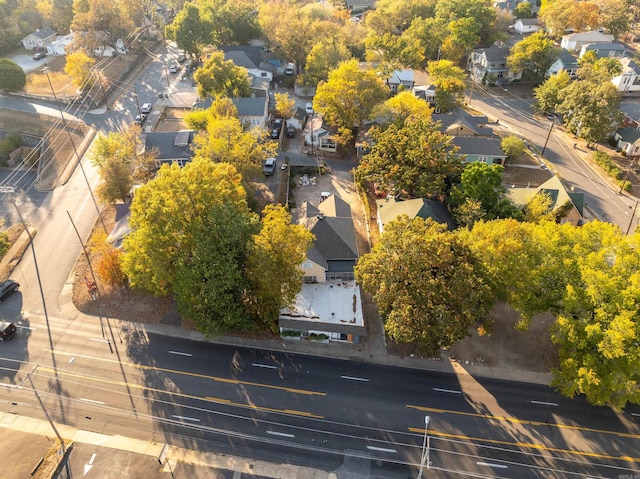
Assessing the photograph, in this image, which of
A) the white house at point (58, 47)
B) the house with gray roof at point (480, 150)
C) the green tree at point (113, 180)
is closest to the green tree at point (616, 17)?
the house with gray roof at point (480, 150)

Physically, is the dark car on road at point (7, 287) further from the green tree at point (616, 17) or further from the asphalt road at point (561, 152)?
the green tree at point (616, 17)

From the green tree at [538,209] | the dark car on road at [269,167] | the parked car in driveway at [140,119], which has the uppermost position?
the green tree at [538,209]

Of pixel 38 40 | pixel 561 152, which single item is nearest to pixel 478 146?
pixel 561 152

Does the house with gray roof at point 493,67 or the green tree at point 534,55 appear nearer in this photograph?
the green tree at point 534,55

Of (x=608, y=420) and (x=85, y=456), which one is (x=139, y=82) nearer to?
(x=85, y=456)

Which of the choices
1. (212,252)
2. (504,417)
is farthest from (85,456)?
(504,417)

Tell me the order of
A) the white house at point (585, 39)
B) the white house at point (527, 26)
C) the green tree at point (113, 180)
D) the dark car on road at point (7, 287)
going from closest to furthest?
the dark car on road at point (7, 287) → the green tree at point (113, 180) → the white house at point (585, 39) → the white house at point (527, 26)

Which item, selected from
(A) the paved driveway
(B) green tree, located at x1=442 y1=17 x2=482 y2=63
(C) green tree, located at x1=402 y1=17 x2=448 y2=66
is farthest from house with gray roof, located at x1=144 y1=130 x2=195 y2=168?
(B) green tree, located at x1=442 y1=17 x2=482 y2=63
